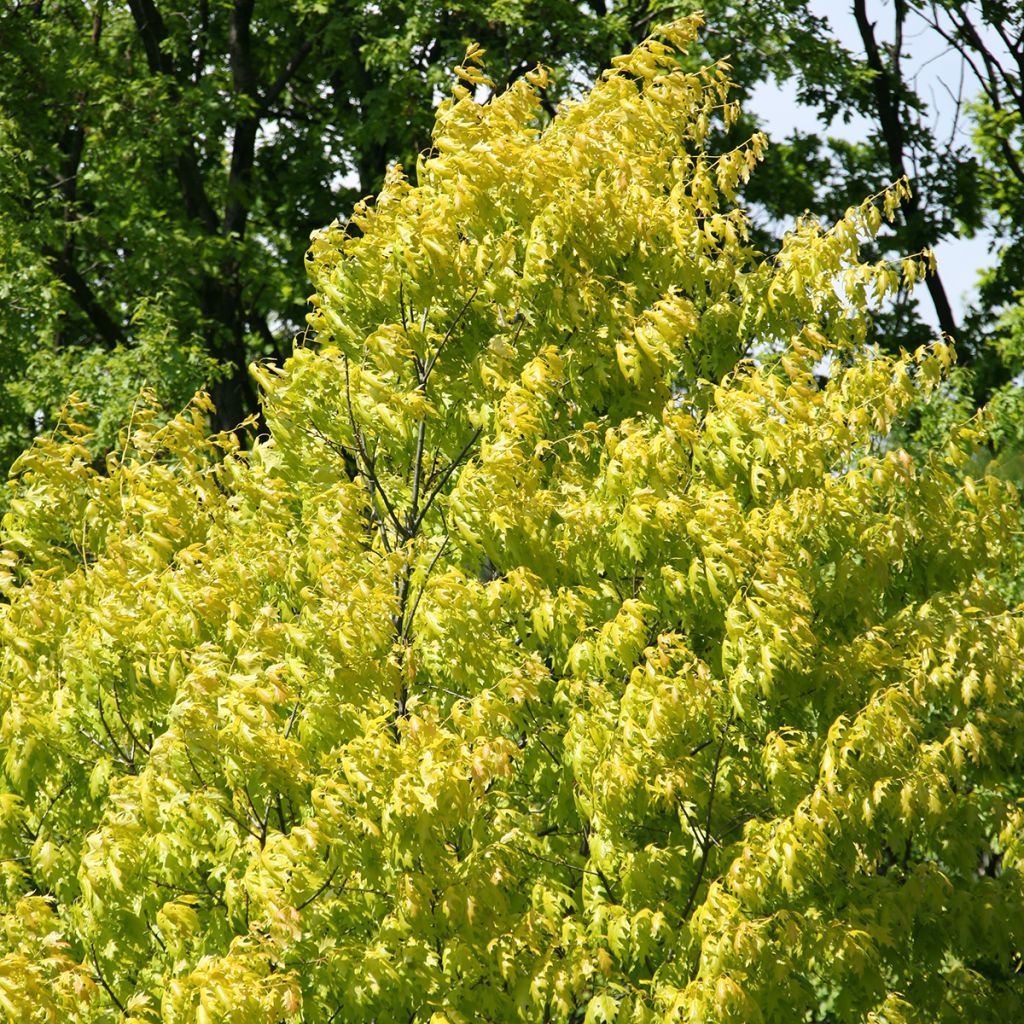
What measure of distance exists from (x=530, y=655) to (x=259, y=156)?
17070mm

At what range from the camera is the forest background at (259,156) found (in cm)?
1752

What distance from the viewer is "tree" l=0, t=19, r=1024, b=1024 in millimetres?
6129

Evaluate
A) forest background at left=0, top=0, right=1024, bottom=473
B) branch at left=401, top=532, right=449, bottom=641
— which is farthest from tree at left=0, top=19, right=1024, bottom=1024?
forest background at left=0, top=0, right=1024, bottom=473

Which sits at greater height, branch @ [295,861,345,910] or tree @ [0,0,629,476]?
tree @ [0,0,629,476]

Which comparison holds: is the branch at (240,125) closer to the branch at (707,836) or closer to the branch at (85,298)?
the branch at (85,298)

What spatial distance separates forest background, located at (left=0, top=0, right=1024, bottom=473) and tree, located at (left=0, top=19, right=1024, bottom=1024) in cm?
861

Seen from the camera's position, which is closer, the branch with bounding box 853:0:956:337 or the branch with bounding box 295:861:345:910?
the branch with bounding box 295:861:345:910

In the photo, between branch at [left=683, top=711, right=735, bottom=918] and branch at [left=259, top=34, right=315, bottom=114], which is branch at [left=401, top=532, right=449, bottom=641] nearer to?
branch at [left=683, top=711, right=735, bottom=918]

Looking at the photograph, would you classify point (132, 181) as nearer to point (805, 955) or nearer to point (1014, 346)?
point (1014, 346)

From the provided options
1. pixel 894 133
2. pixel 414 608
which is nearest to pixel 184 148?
pixel 894 133

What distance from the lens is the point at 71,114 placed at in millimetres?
19219

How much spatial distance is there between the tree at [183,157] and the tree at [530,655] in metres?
8.76

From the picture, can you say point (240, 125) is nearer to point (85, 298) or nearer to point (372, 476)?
point (85, 298)

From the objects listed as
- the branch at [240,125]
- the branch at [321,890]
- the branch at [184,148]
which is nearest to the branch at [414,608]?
the branch at [321,890]
